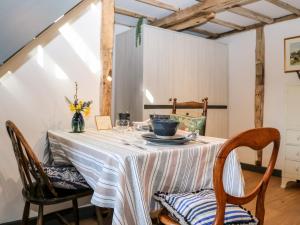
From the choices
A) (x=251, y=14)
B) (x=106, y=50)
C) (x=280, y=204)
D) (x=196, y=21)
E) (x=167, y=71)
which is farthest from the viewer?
(x=167, y=71)

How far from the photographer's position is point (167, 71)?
3.86 m

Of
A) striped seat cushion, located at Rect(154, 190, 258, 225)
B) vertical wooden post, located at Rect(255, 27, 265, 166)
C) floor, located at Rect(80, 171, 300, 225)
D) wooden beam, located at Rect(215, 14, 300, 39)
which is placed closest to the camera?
striped seat cushion, located at Rect(154, 190, 258, 225)

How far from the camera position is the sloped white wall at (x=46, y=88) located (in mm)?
2039

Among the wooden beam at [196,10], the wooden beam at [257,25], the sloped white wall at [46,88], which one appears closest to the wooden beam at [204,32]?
the wooden beam at [257,25]

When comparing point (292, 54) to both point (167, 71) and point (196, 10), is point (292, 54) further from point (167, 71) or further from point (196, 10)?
point (167, 71)

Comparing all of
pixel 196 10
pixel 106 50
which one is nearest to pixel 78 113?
pixel 106 50

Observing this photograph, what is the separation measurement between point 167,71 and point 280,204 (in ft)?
7.11

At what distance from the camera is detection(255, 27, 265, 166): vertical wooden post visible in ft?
13.7

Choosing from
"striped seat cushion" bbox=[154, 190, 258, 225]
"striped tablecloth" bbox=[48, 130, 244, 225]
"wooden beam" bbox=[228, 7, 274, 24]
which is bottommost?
"striped seat cushion" bbox=[154, 190, 258, 225]

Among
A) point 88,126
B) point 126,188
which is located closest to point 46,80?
point 88,126

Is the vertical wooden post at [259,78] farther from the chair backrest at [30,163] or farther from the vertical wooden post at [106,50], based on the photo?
the chair backrest at [30,163]

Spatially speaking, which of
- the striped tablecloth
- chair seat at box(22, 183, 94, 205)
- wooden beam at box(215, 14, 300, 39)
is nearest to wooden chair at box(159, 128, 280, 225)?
the striped tablecloth

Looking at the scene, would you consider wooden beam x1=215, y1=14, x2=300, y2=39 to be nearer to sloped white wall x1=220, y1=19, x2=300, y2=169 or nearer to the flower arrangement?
sloped white wall x1=220, y1=19, x2=300, y2=169

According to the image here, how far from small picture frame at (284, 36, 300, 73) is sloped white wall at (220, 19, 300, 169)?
0.10 meters
